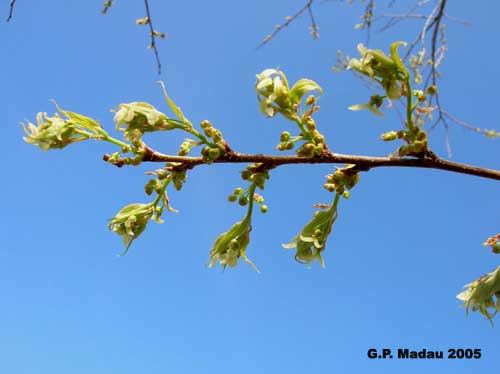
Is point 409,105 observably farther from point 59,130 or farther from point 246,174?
point 59,130

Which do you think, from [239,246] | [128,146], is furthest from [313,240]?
[128,146]

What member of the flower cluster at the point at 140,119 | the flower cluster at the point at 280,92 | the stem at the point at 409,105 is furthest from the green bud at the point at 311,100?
the flower cluster at the point at 140,119

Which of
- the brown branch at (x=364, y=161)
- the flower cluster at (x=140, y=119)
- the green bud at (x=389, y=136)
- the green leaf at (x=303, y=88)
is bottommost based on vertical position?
the brown branch at (x=364, y=161)

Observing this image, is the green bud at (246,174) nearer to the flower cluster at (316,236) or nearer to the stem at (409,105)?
the flower cluster at (316,236)

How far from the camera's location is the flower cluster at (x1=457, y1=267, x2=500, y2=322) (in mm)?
2174

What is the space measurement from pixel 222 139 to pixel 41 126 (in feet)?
2.70

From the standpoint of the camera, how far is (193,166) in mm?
2246

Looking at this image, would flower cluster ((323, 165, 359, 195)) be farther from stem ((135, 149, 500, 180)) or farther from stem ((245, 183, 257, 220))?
stem ((245, 183, 257, 220))

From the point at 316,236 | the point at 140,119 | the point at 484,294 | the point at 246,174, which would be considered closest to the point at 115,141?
the point at 140,119

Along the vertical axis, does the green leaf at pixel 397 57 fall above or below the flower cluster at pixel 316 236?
above

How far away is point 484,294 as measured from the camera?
219 cm

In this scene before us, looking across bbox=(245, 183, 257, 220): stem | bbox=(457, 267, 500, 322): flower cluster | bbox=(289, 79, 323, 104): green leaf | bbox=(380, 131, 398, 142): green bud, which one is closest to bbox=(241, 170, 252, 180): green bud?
bbox=(245, 183, 257, 220): stem

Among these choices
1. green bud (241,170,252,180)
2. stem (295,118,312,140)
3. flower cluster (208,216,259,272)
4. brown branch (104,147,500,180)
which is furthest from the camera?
flower cluster (208,216,259,272)

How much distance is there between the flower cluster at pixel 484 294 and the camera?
2174 mm
